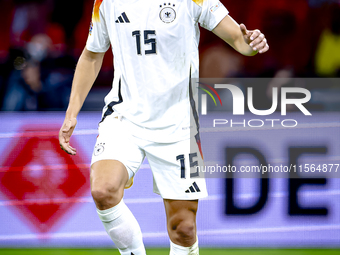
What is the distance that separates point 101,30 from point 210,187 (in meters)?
1.46

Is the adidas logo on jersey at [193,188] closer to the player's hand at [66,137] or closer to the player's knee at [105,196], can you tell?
the player's knee at [105,196]

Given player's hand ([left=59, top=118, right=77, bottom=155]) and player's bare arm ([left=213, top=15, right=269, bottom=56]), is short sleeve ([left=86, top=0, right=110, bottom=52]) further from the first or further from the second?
player's bare arm ([left=213, top=15, right=269, bottom=56])

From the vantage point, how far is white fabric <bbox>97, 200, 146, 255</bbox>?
1761 millimetres

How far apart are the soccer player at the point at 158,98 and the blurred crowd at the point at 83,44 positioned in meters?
1.31

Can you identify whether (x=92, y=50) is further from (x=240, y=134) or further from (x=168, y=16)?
(x=240, y=134)

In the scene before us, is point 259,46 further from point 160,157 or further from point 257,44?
point 160,157

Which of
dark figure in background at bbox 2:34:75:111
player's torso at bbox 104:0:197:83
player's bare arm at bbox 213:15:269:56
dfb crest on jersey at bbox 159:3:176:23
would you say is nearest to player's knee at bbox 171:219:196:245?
player's torso at bbox 104:0:197:83

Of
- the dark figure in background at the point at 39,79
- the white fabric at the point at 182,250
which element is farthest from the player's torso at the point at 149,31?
the dark figure in background at the point at 39,79

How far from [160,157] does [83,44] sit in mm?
1914

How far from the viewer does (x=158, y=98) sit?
1908 millimetres

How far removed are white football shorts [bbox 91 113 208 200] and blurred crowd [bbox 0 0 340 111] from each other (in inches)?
51.6

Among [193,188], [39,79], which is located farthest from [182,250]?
[39,79]

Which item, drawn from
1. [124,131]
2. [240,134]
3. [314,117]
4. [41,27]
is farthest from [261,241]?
[41,27]

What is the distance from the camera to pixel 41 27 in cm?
335
